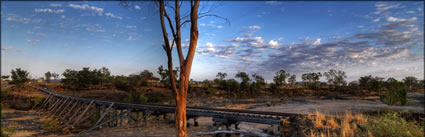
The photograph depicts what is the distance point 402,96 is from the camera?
83.6 ft

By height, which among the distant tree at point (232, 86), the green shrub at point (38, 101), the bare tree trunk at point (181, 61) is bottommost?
the green shrub at point (38, 101)

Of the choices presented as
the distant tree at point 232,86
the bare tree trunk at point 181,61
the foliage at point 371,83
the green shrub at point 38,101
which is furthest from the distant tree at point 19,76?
the foliage at point 371,83

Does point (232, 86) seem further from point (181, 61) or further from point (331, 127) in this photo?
point (181, 61)

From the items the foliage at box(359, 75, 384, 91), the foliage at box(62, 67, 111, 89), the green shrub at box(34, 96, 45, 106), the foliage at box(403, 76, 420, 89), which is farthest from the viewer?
the foliage at box(403, 76, 420, 89)


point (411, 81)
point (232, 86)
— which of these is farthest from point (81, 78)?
point (411, 81)

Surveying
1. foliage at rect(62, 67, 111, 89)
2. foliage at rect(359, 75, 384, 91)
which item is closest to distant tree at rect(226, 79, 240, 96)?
foliage at rect(62, 67, 111, 89)

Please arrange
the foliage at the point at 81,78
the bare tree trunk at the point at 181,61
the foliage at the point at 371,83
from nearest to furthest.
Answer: the bare tree trunk at the point at 181,61
the foliage at the point at 81,78
the foliage at the point at 371,83

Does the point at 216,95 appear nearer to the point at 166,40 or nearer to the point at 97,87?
the point at 97,87

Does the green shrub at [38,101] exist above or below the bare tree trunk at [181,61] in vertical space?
below

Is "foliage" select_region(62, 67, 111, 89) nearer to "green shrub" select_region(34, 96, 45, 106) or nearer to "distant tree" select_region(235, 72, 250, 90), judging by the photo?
"green shrub" select_region(34, 96, 45, 106)

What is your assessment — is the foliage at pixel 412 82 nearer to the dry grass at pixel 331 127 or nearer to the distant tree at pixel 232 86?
the distant tree at pixel 232 86

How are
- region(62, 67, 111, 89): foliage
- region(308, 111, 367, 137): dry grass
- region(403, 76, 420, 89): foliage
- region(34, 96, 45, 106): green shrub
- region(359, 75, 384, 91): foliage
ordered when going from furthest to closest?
1. region(403, 76, 420, 89): foliage
2. region(359, 75, 384, 91): foliage
3. region(62, 67, 111, 89): foliage
4. region(34, 96, 45, 106): green shrub
5. region(308, 111, 367, 137): dry grass

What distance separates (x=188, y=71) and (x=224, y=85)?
155ft

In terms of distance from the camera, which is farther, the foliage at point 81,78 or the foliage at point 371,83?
the foliage at point 371,83
